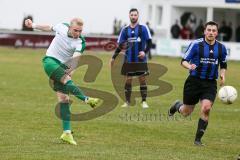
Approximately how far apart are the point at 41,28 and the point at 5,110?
13.9 ft

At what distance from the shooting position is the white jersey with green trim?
1135 cm

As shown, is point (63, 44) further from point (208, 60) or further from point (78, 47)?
point (208, 60)

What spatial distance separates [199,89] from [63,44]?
2.33m

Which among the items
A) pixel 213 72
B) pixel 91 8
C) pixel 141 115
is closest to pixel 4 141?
pixel 213 72

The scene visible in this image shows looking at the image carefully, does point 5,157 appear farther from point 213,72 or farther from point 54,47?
point 213,72

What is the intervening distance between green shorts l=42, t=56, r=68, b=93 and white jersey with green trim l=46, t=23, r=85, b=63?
3.1 inches

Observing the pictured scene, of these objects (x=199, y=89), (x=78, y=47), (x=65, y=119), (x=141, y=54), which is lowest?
(x=65, y=119)

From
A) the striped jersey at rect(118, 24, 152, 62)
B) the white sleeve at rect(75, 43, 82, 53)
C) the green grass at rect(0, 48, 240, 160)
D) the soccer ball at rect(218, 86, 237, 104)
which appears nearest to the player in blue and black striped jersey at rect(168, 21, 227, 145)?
the soccer ball at rect(218, 86, 237, 104)

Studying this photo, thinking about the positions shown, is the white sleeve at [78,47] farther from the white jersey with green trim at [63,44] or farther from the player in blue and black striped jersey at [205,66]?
the player in blue and black striped jersey at [205,66]

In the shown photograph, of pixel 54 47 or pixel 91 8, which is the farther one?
pixel 91 8

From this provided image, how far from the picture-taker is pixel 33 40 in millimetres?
44594

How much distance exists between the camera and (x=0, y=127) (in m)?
12.7

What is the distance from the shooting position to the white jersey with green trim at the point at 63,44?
37.2 feet

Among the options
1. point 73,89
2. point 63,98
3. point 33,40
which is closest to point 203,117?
point 73,89
